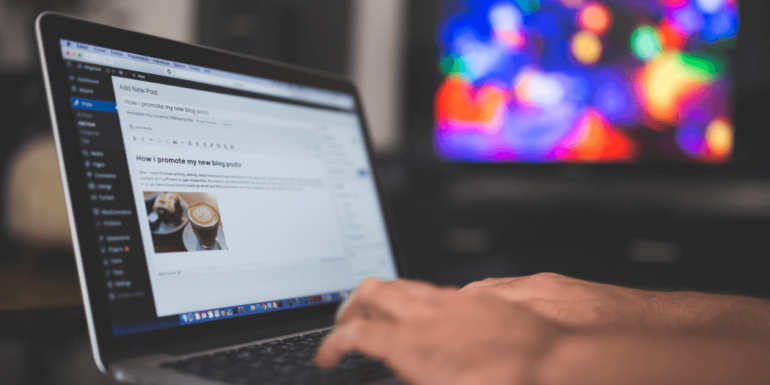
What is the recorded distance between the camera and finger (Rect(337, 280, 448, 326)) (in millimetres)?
400

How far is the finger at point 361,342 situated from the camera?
391mm

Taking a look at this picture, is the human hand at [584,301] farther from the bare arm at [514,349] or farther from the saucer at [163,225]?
the saucer at [163,225]

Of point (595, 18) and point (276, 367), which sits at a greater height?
point (595, 18)

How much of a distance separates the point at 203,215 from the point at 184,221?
2 centimetres

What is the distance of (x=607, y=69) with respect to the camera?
1898 millimetres

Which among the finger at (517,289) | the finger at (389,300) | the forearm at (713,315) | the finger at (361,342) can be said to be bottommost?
the forearm at (713,315)

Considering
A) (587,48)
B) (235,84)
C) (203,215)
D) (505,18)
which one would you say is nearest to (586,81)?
(587,48)

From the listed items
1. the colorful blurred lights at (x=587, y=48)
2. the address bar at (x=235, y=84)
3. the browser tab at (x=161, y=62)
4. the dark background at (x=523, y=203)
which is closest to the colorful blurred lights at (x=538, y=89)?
the colorful blurred lights at (x=587, y=48)

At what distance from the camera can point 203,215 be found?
21.5 inches

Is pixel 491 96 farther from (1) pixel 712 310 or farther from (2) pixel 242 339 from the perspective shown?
(2) pixel 242 339

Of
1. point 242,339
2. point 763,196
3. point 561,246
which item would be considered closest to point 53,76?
point 242,339

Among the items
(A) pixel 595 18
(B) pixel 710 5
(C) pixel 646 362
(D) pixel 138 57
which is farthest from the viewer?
(A) pixel 595 18

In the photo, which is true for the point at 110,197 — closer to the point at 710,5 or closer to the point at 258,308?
the point at 258,308

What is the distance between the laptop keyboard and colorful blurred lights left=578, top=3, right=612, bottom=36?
70.9 inches
